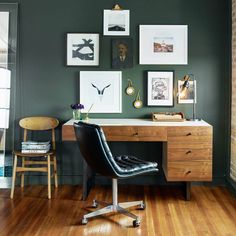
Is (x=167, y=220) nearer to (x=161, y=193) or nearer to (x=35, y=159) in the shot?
(x=161, y=193)

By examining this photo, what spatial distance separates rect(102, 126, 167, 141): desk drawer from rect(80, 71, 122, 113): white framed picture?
0.62 metres

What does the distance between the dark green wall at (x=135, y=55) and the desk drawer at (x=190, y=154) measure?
69 centimetres

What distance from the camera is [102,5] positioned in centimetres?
422

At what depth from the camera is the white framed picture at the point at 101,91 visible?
4.24 meters

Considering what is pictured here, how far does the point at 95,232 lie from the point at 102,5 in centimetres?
251

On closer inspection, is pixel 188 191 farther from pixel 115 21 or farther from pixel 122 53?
pixel 115 21

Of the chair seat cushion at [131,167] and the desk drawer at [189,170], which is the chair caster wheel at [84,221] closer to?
the chair seat cushion at [131,167]

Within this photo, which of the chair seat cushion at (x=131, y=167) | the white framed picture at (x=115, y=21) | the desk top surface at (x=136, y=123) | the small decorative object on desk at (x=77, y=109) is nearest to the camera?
the chair seat cushion at (x=131, y=167)

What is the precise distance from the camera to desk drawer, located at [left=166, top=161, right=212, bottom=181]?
365 centimetres

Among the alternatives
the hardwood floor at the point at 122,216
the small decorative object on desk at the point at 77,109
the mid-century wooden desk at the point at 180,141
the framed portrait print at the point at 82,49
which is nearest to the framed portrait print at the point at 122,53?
the framed portrait print at the point at 82,49

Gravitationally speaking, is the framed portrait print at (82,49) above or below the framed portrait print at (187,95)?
above

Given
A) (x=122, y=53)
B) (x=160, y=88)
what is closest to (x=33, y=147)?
(x=122, y=53)

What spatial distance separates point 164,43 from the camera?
4.21 m

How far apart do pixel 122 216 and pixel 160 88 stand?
1.60 meters
